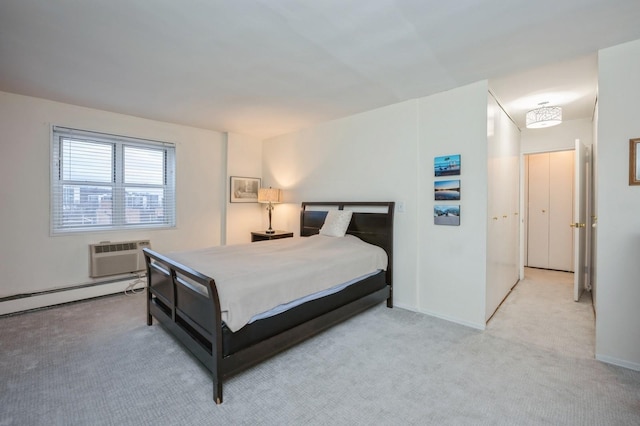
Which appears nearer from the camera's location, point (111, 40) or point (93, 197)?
point (111, 40)

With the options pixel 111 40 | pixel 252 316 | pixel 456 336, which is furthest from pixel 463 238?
pixel 111 40

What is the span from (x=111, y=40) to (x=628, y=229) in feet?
13.6

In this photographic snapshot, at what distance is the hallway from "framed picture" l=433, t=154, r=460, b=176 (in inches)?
64.1

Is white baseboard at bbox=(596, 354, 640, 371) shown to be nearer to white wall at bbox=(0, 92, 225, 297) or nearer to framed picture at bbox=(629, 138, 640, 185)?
framed picture at bbox=(629, 138, 640, 185)

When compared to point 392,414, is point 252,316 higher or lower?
higher

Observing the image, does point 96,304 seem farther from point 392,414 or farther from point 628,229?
point 628,229

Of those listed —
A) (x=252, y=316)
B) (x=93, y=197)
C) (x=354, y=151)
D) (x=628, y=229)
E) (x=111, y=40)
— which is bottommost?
(x=252, y=316)

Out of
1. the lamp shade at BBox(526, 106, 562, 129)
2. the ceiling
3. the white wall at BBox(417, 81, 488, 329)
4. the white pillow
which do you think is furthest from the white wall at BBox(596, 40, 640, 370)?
the white pillow

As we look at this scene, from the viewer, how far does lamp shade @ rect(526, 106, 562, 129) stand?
3301mm

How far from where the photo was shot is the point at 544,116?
11.0ft

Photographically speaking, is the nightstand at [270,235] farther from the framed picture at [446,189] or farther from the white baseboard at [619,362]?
the white baseboard at [619,362]

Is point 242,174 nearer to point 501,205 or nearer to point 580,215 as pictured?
point 501,205

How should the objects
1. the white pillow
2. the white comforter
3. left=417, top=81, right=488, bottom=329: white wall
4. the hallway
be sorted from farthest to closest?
1. the white pillow
2. left=417, top=81, right=488, bottom=329: white wall
3. the hallway
4. the white comforter

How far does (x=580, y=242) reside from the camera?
379 centimetres
